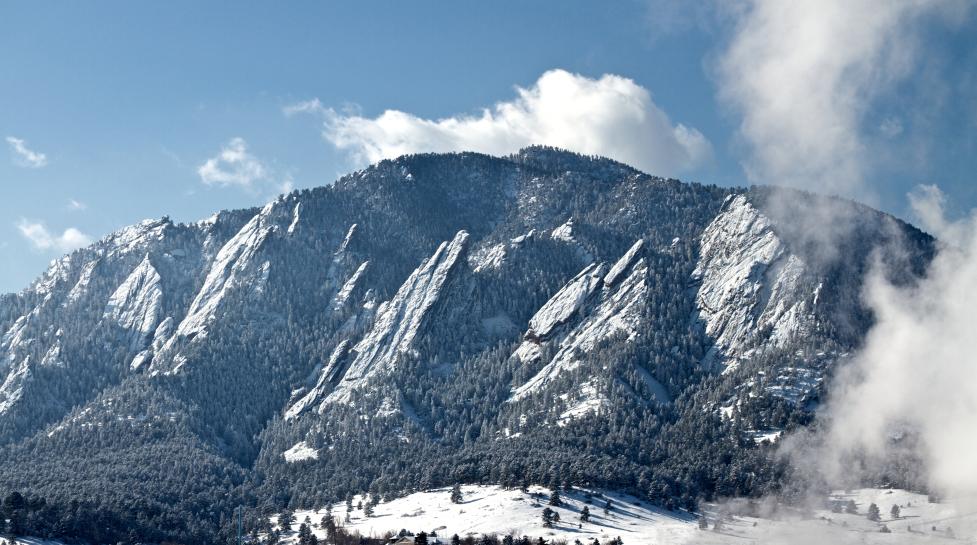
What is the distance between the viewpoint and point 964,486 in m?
189

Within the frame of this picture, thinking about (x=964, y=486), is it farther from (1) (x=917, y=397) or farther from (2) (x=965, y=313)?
(2) (x=965, y=313)

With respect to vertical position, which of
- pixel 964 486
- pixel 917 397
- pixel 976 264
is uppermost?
pixel 976 264

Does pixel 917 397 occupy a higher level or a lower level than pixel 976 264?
lower

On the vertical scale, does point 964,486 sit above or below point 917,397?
below

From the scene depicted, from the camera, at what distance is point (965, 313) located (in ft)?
610

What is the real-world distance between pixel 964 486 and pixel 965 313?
27.1 m

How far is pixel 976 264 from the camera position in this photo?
197250 millimetres

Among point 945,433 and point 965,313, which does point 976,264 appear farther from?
point 945,433

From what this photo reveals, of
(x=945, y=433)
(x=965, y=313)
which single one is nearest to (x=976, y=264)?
(x=965, y=313)

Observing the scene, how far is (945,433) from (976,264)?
1137 inches

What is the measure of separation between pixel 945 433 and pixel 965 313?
62.0 ft

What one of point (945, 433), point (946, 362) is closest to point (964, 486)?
point (945, 433)

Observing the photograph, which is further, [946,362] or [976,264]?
[976,264]

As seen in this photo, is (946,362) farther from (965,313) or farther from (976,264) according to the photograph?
(976,264)
